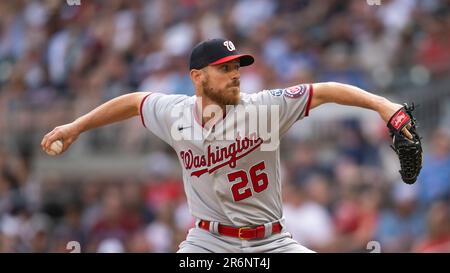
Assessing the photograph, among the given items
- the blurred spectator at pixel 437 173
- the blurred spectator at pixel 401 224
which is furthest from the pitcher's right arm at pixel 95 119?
the blurred spectator at pixel 437 173

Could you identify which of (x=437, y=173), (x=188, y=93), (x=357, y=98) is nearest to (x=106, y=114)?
(x=357, y=98)

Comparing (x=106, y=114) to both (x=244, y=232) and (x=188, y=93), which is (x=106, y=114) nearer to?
(x=244, y=232)

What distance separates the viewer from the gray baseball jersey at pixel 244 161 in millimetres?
5711

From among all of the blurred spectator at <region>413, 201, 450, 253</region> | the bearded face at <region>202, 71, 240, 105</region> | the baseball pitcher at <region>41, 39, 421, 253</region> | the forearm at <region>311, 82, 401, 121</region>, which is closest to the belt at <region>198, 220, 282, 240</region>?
the baseball pitcher at <region>41, 39, 421, 253</region>

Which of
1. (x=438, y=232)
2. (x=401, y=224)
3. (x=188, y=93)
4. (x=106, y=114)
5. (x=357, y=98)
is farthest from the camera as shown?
(x=188, y=93)

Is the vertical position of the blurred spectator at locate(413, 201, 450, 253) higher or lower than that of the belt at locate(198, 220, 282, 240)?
higher

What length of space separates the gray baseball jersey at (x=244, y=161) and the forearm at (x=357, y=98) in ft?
0.46

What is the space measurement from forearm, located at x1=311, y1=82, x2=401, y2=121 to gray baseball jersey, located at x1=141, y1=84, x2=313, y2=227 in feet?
0.46

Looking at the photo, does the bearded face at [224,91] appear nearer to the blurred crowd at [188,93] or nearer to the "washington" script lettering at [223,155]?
the "washington" script lettering at [223,155]

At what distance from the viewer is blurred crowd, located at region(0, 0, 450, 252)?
9.59 metres

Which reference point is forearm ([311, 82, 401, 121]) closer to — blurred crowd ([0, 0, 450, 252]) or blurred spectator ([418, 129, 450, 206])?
blurred crowd ([0, 0, 450, 252])

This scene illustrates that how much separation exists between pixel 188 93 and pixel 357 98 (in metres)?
5.97

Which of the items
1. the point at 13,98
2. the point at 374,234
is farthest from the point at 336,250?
the point at 13,98

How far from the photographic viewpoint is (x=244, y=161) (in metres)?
5.72
